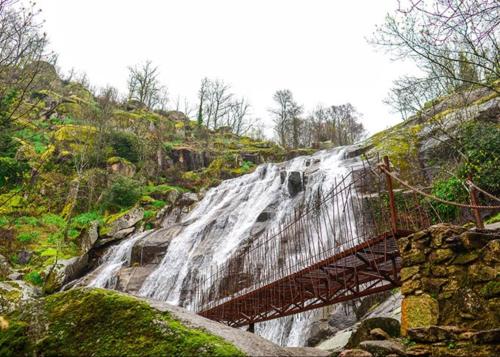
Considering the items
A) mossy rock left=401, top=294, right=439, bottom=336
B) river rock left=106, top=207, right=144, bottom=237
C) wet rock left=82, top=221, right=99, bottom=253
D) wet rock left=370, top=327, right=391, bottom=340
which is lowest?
wet rock left=370, top=327, right=391, bottom=340

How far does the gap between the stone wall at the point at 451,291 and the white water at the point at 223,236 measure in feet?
20.1

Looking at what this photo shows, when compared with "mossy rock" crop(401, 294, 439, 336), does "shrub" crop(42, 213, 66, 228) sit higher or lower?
higher

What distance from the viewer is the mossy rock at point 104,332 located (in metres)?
2.86

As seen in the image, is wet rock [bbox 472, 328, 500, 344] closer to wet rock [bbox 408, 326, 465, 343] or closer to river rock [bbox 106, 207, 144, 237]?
wet rock [bbox 408, 326, 465, 343]

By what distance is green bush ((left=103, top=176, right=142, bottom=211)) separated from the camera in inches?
1051

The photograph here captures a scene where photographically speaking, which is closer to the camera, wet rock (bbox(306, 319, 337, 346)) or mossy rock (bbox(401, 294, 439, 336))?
mossy rock (bbox(401, 294, 439, 336))

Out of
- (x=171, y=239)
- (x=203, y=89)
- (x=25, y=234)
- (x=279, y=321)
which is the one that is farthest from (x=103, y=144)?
(x=279, y=321)

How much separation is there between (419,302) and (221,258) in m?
11.0

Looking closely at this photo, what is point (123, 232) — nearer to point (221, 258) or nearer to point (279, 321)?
point (221, 258)

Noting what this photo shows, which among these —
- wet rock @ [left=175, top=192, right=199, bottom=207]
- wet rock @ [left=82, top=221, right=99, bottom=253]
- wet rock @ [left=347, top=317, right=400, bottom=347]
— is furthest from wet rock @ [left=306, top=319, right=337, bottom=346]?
wet rock @ [left=175, top=192, right=199, bottom=207]

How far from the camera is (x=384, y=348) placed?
3.76 meters

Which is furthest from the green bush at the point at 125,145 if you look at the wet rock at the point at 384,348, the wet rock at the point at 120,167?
the wet rock at the point at 384,348

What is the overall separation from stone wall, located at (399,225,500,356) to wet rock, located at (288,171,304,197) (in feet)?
44.4

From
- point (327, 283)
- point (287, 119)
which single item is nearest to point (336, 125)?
point (287, 119)
